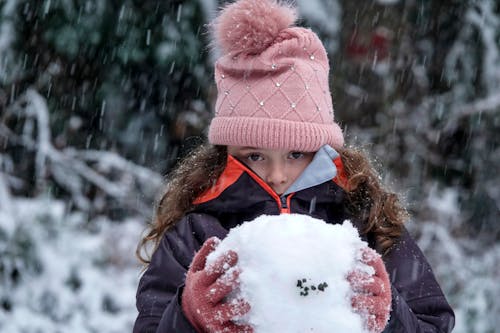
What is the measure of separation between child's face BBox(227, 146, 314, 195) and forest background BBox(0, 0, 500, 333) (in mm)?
1961

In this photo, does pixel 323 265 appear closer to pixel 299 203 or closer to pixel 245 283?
pixel 245 283

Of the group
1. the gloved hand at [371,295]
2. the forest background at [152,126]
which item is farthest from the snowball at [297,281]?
the forest background at [152,126]

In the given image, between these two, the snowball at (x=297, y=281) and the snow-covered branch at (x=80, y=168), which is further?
the snow-covered branch at (x=80, y=168)

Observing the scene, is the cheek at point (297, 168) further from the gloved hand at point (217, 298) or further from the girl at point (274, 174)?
the gloved hand at point (217, 298)

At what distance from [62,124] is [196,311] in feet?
11.0

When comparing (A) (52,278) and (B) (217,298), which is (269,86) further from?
(A) (52,278)

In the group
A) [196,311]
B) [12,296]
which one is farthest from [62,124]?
[196,311]

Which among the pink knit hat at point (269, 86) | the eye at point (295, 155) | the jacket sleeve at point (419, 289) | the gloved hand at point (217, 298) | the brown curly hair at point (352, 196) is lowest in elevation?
the jacket sleeve at point (419, 289)

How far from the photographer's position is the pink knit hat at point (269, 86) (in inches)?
60.0

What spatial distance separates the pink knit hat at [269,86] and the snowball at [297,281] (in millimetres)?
422

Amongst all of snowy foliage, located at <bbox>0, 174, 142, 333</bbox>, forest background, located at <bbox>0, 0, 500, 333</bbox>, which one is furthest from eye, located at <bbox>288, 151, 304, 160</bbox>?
snowy foliage, located at <bbox>0, 174, 142, 333</bbox>

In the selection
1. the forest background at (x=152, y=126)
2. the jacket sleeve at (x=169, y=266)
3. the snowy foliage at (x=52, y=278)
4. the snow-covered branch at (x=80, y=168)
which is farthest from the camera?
the snow-covered branch at (x=80, y=168)

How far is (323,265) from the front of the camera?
1107 mm

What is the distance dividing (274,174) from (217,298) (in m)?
0.45
